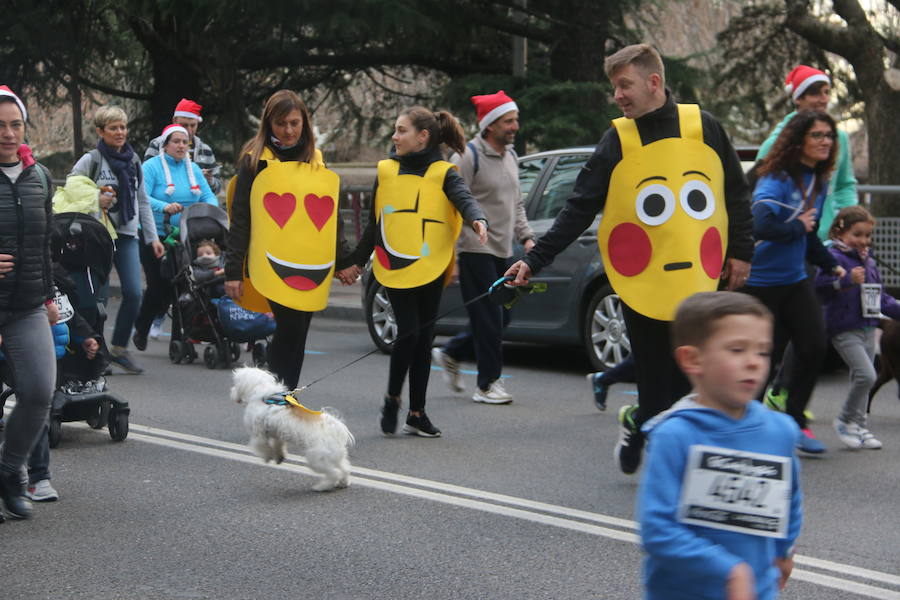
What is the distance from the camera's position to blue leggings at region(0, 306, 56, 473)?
5523 millimetres

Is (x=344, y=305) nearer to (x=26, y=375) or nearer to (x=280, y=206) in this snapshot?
(x=280, y=206)

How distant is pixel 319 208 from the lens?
6.83 m

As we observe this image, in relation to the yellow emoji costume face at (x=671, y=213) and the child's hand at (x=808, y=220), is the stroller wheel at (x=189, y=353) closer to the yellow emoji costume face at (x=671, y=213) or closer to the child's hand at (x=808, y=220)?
the child's hand at (x=808, y=220)

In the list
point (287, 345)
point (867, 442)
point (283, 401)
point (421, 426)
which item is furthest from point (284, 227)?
point (867, 442)

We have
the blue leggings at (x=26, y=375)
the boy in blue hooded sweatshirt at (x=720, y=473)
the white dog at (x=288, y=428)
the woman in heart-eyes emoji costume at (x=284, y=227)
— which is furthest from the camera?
the woman in heart-eyes emoji costume at (x=284, y=227)

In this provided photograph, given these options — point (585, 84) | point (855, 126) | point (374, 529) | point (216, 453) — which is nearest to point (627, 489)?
point (374, 529)

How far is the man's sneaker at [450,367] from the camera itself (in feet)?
30.4

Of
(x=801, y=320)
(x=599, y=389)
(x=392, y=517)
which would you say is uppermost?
(x=801, y=320)

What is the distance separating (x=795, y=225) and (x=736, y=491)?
423 centimetres

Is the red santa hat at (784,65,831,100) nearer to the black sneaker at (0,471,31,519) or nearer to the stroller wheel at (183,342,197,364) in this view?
the black sneaker at (0,471,31,519)

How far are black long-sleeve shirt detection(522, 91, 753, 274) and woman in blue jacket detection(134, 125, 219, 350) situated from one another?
5.90 metres

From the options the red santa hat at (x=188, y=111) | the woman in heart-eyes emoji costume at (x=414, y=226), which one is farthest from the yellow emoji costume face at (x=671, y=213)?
the red santa hat at (x=188, y=111)

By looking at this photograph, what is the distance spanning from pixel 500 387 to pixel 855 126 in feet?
55.6

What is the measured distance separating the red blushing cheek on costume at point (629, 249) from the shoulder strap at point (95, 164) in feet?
18.0
